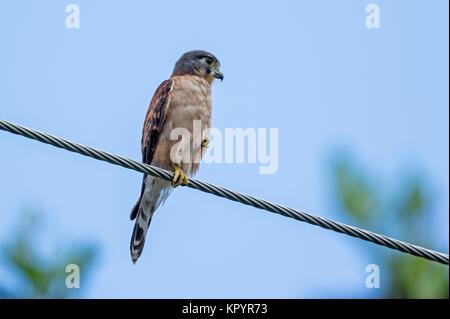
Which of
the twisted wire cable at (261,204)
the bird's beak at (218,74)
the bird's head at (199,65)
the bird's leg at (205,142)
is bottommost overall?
the twisted wire cable at (261,204)

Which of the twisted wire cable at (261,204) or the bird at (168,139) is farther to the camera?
the bird at (168,139)

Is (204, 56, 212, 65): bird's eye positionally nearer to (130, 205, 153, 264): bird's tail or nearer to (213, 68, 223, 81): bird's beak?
(213, 68, 223, 81): bird's beak

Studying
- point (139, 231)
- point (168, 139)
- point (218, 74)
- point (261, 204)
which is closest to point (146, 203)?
point (139, 231)

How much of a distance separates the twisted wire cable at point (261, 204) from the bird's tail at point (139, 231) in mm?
2361

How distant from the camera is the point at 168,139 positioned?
6.82 m

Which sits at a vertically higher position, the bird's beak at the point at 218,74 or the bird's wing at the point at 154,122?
the bird's beak at the point at 218,74

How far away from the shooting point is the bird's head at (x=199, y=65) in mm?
7871

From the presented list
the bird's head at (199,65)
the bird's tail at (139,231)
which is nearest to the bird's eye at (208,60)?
the bird's head at (199,65)

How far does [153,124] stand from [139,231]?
1148 millimetres

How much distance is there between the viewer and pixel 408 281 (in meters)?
5.44

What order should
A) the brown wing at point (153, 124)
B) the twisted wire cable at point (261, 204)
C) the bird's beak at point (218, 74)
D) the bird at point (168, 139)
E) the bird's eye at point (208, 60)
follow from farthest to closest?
the bird's eye at point (208, 60) → the bird's beak at point (218, 74) → the brown wing at point (153, 124) → the bird at point (168, 139) → the twisted wire cable at point (261, 204)

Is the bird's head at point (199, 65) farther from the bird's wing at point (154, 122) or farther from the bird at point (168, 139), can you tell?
the bird's wing at point (154, 122)
